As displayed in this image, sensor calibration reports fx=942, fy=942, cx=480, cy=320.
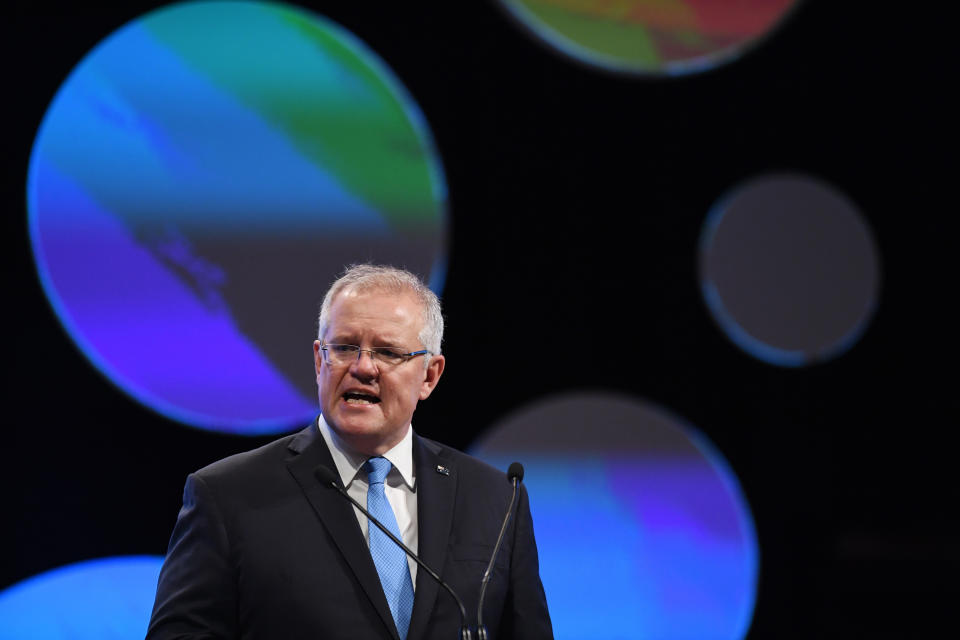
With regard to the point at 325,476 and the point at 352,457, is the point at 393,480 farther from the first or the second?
the point at 325,476

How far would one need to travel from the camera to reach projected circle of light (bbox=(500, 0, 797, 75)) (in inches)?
115

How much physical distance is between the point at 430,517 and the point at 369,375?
0.90ft

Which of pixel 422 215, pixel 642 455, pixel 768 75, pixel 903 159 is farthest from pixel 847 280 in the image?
pixel 422 215

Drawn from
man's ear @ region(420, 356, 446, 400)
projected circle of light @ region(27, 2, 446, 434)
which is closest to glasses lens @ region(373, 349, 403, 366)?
man's ear @ region(420, 356, 446, 400)

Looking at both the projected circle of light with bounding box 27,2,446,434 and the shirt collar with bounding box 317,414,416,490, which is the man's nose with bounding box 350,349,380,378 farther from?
the projected circle of light with bounding box 27,2,446,434

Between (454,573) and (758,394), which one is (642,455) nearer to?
(758,394)

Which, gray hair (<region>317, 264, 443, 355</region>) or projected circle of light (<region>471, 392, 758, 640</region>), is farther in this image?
projected circle of light (<region>471, 392, 758, 640</region>)

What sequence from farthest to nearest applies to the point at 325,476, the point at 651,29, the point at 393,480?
the point at 651,29 → the point at 393,480 → the point at 325,476

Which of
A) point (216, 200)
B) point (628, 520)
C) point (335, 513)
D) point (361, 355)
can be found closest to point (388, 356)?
point (361, 355)

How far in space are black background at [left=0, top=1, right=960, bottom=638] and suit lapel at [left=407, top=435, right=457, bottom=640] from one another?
2.76 feet

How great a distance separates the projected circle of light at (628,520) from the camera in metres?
2.80

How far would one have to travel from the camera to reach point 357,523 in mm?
1601

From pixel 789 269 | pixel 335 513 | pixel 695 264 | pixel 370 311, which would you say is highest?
pixel 789 269

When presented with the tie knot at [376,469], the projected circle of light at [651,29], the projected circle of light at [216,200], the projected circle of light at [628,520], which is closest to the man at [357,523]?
the tie knot at [376,469]
